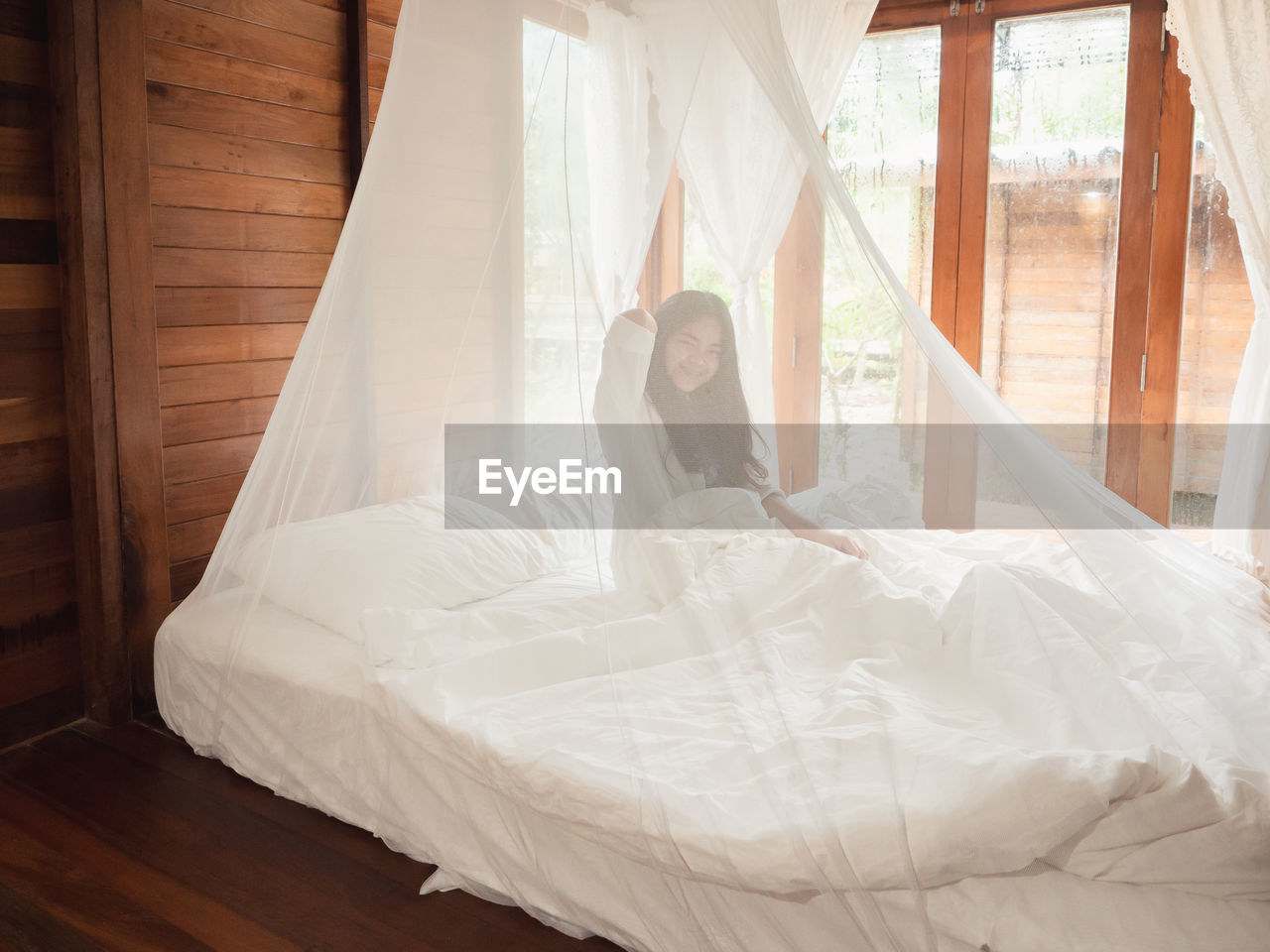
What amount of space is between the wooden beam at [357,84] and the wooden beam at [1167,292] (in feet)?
8.16

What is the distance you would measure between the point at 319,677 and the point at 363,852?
1.16 ft

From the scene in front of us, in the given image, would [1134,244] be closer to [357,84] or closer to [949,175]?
[949,175]

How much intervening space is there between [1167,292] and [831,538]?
2.22 m

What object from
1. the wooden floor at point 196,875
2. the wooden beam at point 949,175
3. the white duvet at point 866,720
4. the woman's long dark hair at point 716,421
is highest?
the wooden beam at point 949,175

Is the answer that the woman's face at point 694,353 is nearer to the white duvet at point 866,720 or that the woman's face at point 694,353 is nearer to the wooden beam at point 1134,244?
the white duvet at point 866,720

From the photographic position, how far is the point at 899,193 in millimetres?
3758

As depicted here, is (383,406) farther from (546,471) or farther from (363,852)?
(363,852)

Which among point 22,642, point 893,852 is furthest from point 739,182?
point 22,642

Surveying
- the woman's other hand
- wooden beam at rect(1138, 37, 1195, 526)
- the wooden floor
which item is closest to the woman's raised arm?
the woman's other hand

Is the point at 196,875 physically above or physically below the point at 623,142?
below

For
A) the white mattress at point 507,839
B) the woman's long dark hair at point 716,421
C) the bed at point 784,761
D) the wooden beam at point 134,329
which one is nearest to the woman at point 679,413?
the woman's long dark hair at point 716,421

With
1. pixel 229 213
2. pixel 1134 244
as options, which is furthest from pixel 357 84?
pixel 1134 244

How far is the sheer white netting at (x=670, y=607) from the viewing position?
1.38m

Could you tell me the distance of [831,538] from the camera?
5.96 ft
